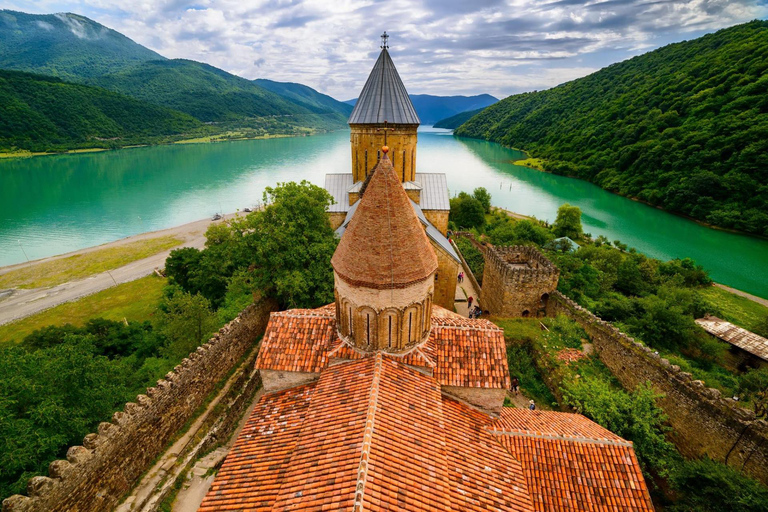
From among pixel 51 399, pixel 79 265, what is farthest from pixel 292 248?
pixel 79 265

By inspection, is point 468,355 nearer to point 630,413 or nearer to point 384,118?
point 630,413

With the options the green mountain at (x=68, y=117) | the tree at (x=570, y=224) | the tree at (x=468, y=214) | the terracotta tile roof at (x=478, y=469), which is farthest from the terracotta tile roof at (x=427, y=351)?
the green mountain at (x=68, y=117)

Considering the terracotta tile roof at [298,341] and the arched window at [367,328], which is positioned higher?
the arched window at [367,328]

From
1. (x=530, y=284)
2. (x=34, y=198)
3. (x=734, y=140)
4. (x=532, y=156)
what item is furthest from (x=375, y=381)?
(x=532, y=156)

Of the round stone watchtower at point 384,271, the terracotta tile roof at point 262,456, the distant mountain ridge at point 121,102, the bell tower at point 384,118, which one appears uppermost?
the distant mountain ridge at point 121,102

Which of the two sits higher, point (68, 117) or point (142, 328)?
point (68, 117)

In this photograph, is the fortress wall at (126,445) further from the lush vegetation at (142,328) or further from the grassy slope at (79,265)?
the grassy slope at (79,265)

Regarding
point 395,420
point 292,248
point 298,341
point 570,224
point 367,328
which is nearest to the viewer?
point 395,420

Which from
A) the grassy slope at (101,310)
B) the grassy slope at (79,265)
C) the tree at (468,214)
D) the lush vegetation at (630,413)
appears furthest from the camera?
the tree at (468,214)
